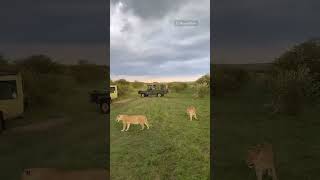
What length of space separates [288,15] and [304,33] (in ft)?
0.77

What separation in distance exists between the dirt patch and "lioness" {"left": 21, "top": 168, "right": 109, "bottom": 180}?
14.5 inches

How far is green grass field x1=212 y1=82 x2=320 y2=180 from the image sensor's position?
12.0 ft

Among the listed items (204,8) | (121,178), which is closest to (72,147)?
(121,178)

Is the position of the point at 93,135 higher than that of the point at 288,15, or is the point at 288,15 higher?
the point at 288,15

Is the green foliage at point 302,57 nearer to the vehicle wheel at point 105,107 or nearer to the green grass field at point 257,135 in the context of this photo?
the green grass field at point 257,135

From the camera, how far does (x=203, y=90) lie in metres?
3.45

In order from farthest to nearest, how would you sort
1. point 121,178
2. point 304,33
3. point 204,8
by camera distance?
point 304,33 < point 121,178 < point 204,8

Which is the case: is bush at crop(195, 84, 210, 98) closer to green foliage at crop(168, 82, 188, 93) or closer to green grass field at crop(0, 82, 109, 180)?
green foliage at crop(168, 82, 188, 93)

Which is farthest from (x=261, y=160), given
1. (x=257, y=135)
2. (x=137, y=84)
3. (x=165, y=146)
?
(x=137, y=84)

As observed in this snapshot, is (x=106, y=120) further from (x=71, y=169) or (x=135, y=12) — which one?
(x=135, y=12)

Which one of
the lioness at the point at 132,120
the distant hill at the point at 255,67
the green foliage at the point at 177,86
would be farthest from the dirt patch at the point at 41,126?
the distant hill at the point at 255,67

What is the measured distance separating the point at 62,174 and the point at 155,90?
0.90 m

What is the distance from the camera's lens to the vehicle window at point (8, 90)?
369 cm

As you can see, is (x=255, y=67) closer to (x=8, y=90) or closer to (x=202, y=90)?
(x=202, y=90)
